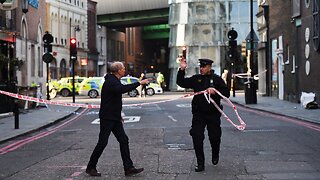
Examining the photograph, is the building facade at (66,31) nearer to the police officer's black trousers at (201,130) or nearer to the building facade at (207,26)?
the building facade at (207,26)

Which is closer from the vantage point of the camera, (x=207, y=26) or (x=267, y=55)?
(x=267, y=55)

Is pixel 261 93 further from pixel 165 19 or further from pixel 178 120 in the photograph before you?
pixel 165 19

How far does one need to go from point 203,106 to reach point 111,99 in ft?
4.79

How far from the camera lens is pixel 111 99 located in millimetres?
8266

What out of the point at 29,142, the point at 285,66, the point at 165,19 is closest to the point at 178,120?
the point at 29,142

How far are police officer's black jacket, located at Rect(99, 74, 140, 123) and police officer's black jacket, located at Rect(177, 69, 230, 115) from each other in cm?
94

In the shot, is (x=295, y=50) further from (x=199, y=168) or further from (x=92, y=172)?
(x=92, y=172)

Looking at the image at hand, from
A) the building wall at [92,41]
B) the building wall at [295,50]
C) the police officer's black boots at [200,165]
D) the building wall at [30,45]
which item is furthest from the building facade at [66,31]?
the police officer's black boots at [200,165]

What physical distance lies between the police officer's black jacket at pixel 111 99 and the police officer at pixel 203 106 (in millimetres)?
1036

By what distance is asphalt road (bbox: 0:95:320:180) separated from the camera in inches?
331

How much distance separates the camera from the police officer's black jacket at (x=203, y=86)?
8555 millimetres

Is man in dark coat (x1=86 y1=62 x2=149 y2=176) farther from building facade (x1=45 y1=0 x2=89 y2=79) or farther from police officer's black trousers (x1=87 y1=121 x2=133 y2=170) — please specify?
building facade (x1=45 y1=0 x2=89 y2=79)

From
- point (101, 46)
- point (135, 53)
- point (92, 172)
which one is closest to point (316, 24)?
point (92, 172)

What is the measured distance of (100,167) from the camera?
9.09m
